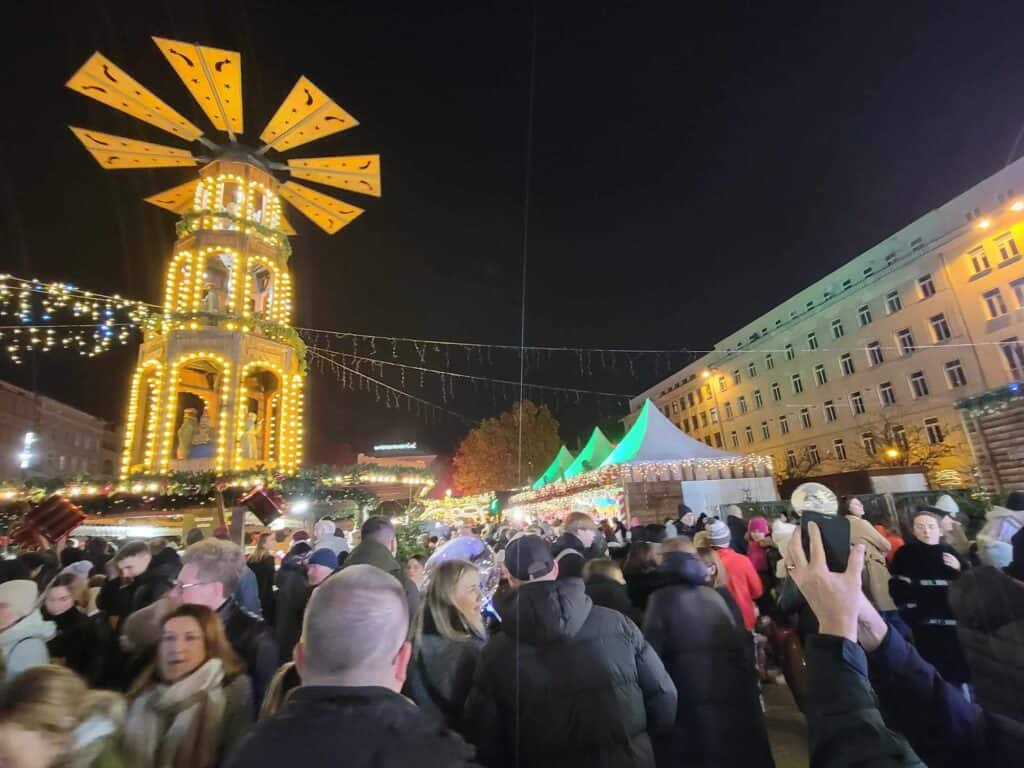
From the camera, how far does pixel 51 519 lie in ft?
27.3

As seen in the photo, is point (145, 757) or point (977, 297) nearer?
point (145, 757)

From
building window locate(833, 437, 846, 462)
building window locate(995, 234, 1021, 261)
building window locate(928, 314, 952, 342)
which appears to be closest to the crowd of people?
building window locate(995, 234, 1021, 261)

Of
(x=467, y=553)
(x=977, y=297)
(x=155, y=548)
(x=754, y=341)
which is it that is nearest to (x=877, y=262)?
(x=977, y=297)

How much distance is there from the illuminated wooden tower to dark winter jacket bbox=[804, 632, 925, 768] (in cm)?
1368

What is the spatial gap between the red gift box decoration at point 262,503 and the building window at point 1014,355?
29354 millimetres

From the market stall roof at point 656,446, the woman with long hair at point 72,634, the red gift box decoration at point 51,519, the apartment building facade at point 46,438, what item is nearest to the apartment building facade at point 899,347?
the market stall roof at point 656,446

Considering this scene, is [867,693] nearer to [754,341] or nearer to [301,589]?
[301,589]

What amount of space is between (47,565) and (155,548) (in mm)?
977

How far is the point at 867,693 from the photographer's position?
131 centimetres

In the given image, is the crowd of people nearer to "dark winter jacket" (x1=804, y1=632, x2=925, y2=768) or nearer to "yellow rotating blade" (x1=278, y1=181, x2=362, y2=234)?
"dark winter jacket" (x1=804, y1=632, x2=925, y2=768)

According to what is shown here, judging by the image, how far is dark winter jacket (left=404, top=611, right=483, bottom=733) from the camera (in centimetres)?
257

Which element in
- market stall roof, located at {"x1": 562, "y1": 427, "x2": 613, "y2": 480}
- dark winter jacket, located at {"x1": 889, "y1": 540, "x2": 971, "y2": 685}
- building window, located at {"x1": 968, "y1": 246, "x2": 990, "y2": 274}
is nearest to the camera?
dark winter jacket, located at {"x1": 889, "y1": 540, "x2": 971, "y2": 685}

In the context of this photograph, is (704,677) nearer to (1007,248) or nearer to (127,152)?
(127,152)

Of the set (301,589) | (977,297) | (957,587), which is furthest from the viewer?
(977,297)
